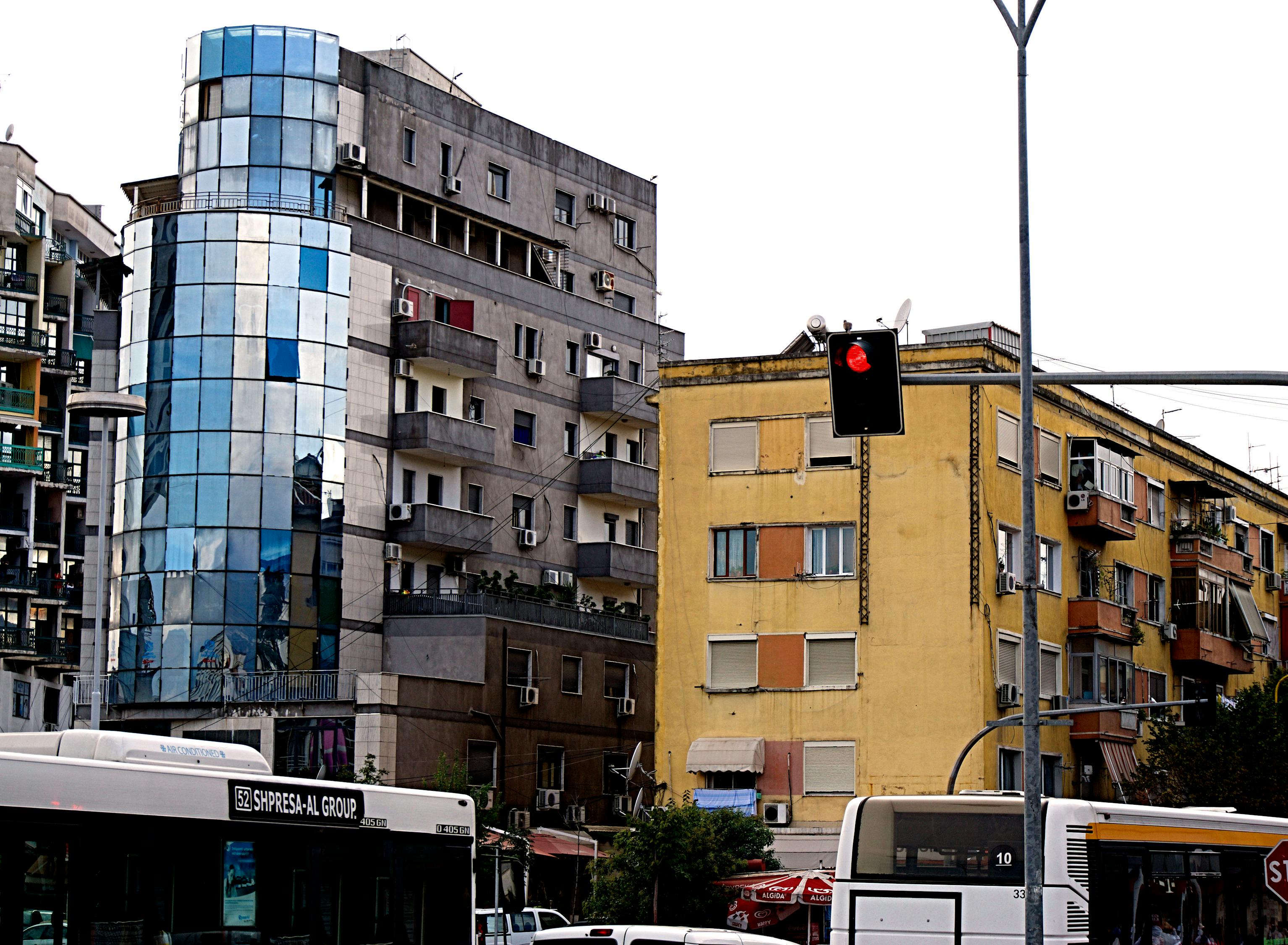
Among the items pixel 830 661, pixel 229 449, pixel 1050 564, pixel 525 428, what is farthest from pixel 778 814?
pixel 525 428

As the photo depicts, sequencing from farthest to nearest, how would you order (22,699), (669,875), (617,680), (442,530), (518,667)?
(22,699), (617,680), (442,530), (518,667), (669,875)

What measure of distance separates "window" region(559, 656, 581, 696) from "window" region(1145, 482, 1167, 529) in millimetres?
15621

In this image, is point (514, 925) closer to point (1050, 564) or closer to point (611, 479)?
point (1050, 564)

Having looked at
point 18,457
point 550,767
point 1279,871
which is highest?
point 18,457

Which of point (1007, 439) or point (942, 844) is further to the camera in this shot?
point (1007, 439)

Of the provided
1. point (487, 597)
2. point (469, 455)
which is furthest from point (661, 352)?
point (487, 597)

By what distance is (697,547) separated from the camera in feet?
148

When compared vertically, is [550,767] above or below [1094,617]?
below

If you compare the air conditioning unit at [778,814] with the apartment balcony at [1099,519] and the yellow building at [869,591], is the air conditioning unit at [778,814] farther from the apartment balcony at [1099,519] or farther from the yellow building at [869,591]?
the apartment balcony at [1099,519]

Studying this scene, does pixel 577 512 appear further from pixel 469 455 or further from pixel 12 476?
pixel 12 476

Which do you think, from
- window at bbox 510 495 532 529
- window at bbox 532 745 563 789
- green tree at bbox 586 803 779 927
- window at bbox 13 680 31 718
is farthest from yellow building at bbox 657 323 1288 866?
window at bbox 13 680 31 718

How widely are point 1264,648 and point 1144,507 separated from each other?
363 inches

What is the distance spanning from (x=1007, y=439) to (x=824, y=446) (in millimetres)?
4169

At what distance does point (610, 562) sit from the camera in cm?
6059
